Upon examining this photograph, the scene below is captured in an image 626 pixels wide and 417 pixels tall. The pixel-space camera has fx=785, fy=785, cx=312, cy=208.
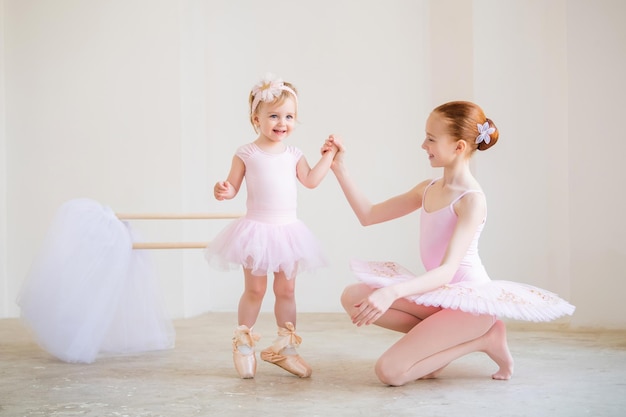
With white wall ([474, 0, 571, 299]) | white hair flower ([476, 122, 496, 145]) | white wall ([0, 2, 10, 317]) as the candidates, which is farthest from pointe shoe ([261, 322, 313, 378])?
white wall ([0, 2, 10, 317])

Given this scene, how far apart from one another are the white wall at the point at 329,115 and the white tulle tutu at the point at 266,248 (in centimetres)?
150

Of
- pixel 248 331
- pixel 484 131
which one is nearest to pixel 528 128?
pixel 484 131

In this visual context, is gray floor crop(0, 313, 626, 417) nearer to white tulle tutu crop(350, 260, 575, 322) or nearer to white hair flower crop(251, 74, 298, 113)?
white tulle tutu crop(350, 260, 575, 322)

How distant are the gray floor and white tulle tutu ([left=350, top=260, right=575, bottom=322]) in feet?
0.75

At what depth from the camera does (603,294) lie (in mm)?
3588

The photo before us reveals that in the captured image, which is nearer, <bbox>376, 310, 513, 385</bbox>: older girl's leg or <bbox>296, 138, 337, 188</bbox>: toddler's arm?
<bbox>376, 310, 513, 385</bbox>: older girl's leg

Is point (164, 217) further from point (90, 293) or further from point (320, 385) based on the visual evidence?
point (320, 385)

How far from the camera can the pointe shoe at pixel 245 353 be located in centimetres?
254

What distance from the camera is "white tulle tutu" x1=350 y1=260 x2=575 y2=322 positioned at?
89.7 inches

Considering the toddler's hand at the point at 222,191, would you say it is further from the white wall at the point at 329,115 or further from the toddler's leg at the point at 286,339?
the white wall at the point at 329,115

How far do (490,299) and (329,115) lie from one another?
2.41 m

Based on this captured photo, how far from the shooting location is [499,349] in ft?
8.09

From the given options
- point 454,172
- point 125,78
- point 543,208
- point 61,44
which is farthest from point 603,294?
point 61,44

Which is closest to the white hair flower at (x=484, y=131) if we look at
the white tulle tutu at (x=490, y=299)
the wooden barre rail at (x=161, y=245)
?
the white tulle tutu at (x=490, y=299)
